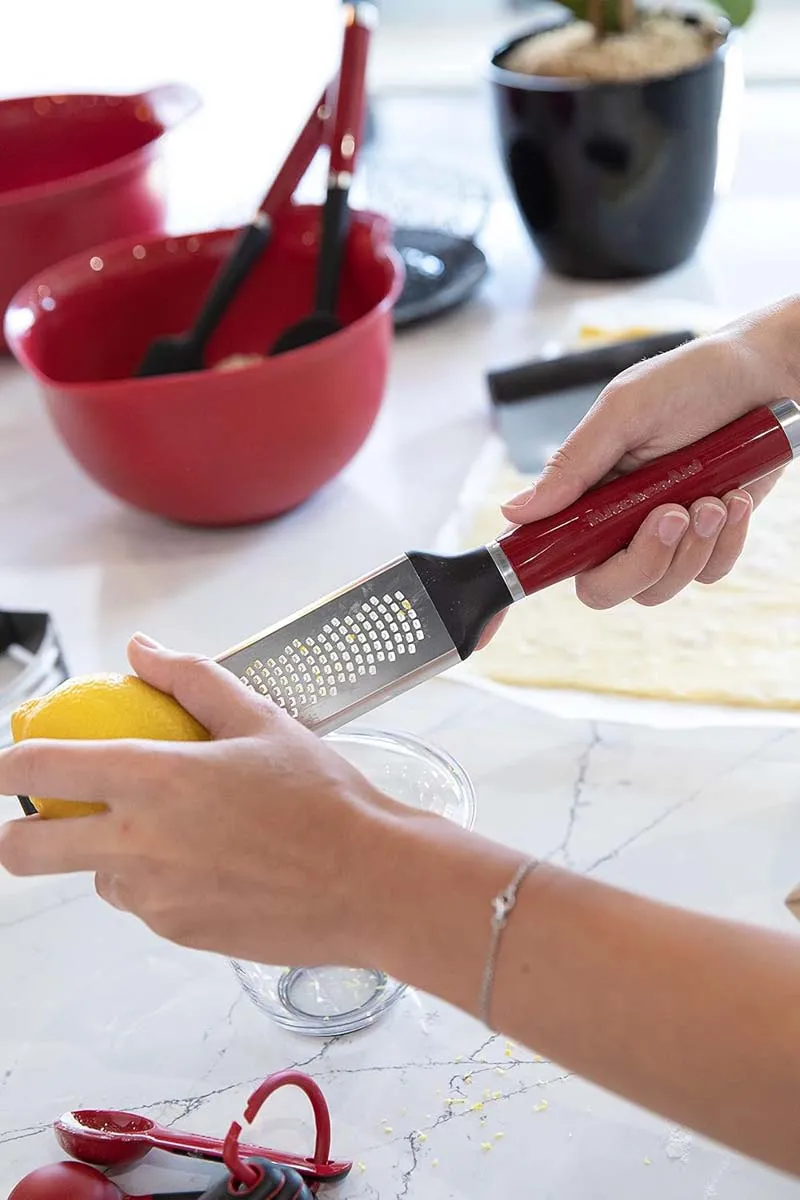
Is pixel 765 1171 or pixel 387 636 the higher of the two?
pixel 387 636

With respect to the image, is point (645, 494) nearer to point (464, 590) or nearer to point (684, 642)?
point (464, 590)

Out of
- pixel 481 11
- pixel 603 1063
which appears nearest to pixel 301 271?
pixel 603 1063

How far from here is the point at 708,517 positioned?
0.87m

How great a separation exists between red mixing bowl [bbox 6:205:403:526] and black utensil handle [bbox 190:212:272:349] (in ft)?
0.11

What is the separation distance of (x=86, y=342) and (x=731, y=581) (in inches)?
27.4

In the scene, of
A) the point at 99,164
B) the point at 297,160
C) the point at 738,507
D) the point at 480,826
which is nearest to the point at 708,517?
the point at 738,507

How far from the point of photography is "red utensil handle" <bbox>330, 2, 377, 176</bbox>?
1278mm

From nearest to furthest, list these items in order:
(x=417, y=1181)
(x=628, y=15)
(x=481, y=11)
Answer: (x=417, y=1181), (x=628, y=15), (x=481, y=11)

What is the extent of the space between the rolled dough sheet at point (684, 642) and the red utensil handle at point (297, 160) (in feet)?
1.75

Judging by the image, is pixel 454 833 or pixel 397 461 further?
pixel 397 461

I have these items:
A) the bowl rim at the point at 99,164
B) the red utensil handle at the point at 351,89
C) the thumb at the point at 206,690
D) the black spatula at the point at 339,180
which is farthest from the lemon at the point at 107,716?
the bowl rim at the point at 99,164

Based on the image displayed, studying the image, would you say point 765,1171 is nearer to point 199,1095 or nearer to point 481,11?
point 199,1095

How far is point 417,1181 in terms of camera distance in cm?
71

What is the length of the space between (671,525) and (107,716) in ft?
1.22
